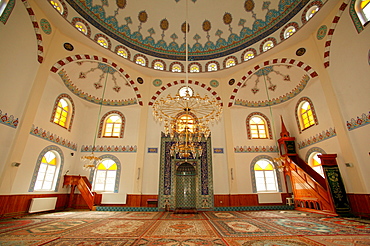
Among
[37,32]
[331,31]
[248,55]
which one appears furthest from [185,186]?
[331,31]

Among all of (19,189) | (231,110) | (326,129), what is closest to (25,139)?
(19,189)

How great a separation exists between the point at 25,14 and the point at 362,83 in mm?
11155

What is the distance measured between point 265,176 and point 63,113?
10.7 meters

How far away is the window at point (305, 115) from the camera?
8.68 m

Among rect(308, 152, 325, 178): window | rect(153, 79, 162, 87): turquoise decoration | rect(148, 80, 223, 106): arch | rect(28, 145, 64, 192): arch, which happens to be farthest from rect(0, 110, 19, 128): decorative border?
rect(308, 152, 325, 178): window

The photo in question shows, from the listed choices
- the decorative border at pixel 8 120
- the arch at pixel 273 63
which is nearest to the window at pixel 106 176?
the decorative border at pixel 8 120

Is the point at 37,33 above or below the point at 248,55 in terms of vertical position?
below

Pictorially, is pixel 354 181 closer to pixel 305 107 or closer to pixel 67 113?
pixel 305 107

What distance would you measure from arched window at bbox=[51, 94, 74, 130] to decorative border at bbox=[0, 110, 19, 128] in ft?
7.10

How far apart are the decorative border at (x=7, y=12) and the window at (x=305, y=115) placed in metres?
12.0

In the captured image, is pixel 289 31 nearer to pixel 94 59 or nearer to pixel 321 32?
pixel 321 32

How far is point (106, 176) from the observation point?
30.3ft

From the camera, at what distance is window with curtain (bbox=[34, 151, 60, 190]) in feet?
24.3

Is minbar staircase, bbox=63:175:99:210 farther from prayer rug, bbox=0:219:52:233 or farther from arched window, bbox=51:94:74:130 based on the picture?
prayer rug, bbox=0:219:52:233
